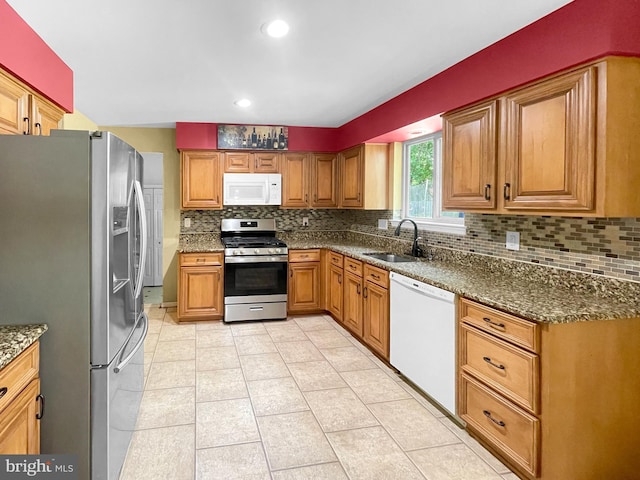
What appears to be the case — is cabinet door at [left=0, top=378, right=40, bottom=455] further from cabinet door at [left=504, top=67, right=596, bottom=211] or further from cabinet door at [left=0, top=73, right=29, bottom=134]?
cabinet door at [left=504, top=67, right=596, bottom=211]

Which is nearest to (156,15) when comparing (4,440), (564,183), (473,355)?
(4,440)

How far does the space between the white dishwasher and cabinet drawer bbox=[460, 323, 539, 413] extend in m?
0.15

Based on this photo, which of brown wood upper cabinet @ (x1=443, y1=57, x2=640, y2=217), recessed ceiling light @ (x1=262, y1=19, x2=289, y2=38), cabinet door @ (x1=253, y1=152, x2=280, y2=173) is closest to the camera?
brown wood upper cabinet @ (x1=443, y1=57, x2=640, y2=217)

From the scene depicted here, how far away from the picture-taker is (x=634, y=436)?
6.65ft

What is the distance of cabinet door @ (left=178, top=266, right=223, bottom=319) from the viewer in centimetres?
489

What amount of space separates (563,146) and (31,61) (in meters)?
2.88

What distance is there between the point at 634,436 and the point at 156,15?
314 cm

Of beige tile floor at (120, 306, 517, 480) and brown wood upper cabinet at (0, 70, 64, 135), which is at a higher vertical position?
brown wood upper cabinet at (0, 70, 64, 135)

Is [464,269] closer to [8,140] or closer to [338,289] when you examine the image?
[338,289]

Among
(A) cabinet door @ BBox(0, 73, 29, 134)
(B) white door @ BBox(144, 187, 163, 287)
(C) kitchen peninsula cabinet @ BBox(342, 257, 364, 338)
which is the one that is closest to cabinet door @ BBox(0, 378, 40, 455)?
(A) cabinet door @ BBox(0, 73, 29, 134)

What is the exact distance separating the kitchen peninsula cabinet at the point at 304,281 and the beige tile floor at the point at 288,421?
106cm

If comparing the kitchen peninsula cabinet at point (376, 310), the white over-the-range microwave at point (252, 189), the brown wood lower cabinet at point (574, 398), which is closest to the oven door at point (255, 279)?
the white over-the-range microwave at point (252, 189)

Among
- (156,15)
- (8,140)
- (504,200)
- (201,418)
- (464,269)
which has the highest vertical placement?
(156,15)

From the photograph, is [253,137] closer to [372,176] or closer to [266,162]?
[266,162]
